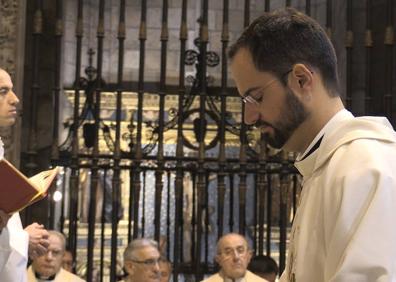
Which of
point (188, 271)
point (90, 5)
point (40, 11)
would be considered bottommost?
point (188, 271)

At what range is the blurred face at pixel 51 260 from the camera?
6.27 metres

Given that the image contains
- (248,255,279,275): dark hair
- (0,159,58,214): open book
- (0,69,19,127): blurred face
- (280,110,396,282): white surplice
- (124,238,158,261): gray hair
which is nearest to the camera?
(280,110,396,282): white surplice

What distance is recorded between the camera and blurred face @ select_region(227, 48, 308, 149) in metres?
1.99

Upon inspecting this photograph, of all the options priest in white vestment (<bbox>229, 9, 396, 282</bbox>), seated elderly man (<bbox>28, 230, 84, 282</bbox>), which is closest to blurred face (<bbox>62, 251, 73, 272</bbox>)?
seated elderly man (<bbox>28, 230, 84, 282</bbox>)

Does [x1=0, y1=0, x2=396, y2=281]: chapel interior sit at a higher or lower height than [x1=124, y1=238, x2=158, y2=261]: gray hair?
higher

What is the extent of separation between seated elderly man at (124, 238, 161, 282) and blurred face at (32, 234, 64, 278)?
19.5 inches

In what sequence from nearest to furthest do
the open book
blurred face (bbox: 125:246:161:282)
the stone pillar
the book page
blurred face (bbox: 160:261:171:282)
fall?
the open book < the book page < blurred face (bbox: 125:246:161:282) < blurred face (bbox: 160:261:171:282) < the stone pillar

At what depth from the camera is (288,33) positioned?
1971 mm

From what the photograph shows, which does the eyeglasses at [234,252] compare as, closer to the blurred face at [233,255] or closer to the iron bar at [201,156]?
the blurred face at [233,255]

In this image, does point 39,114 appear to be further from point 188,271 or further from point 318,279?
point 318,279

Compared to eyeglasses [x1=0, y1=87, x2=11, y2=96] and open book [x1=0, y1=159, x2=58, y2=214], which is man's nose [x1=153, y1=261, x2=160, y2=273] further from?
open book [x1=0, y1=159, x2=58, y2=214]

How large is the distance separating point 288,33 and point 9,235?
2.86 meters

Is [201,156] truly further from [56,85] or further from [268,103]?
[268,103]

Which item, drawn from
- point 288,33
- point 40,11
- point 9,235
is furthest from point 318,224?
point 40,11
